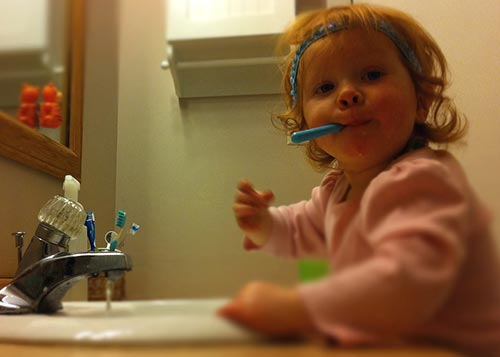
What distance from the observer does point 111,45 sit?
839 mm

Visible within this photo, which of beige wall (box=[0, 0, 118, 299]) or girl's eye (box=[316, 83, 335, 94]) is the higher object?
girl's eye (box=[316, 83, 335, 94])

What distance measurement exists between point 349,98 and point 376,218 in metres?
0.10

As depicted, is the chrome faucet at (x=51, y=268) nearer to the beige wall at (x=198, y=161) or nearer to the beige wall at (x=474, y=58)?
the beige wall at (x=198, y=161)

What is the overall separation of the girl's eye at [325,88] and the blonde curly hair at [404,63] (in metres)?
0.05

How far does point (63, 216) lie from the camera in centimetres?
65

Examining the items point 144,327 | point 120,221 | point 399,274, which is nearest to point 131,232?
point 120,221

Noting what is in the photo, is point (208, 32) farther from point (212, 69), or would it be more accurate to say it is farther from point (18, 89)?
point (18, 89)

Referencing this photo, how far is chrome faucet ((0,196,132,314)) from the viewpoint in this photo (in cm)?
56

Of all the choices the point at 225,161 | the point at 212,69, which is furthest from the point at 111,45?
the point at 225,161

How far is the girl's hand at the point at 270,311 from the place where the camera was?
10.9 inches

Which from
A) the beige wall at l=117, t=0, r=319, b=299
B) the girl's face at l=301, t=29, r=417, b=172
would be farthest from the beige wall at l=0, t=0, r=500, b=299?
the girl's face at l=301, t=29, r=417, b=172

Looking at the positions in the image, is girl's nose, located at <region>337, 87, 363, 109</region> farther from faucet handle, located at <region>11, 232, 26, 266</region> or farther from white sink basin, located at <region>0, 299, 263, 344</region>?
faucet handle, located at <region>11, 232, 26, 266</region>

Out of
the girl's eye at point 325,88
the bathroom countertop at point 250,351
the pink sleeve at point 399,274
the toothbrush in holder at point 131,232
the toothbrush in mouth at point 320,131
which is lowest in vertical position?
the toothbrush in holder at point 131,232

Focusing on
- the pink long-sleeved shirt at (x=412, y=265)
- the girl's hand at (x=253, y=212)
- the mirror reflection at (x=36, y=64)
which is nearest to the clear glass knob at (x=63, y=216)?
the mirror reflection at (x=36, y=64)
